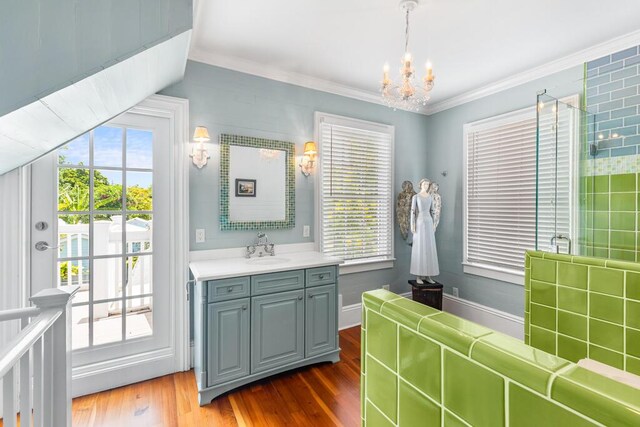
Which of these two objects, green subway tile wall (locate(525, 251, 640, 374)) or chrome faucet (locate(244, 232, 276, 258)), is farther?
chrome faucet (locate(244, 232, 276, 258))

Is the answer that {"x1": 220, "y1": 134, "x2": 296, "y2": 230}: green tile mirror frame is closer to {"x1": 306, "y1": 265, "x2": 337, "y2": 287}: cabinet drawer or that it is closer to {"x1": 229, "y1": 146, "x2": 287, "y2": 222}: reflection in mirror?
{"x1": 229, "y1": 146, "x2": 287, "y2": 222}: reflection in mirror

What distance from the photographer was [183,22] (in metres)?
1.69

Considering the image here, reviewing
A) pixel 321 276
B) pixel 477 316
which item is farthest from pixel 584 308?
pixel 477 316

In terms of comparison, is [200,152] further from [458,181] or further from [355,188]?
[458,181]

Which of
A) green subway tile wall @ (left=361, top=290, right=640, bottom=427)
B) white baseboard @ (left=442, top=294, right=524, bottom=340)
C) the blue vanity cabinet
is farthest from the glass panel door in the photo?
white baseboard @ (left=442, top=294, right=524, bottom=340)

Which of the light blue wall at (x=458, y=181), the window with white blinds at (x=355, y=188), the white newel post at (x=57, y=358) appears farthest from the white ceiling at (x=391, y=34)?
the white newel post at (x=57, y=358)

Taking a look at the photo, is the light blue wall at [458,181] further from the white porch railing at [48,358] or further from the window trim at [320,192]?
the white porch railing at [48,358]

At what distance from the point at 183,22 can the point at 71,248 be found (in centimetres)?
166

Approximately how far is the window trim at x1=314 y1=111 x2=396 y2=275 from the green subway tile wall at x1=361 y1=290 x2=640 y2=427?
2.17 metres

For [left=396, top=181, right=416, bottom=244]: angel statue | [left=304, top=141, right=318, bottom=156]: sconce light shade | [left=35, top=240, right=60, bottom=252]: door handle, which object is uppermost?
[left=304, top=141, right=318, bottom=156]: sconce light shade

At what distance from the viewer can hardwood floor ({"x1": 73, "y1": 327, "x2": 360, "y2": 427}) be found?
1871 mm

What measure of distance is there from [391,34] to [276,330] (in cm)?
232

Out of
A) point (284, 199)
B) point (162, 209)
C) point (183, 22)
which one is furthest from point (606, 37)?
point (162, 209)

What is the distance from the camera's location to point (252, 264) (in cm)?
237
